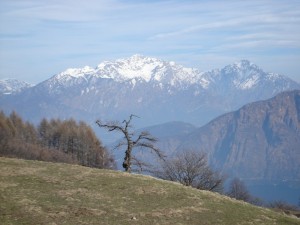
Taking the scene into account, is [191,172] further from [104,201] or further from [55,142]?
[55,142]

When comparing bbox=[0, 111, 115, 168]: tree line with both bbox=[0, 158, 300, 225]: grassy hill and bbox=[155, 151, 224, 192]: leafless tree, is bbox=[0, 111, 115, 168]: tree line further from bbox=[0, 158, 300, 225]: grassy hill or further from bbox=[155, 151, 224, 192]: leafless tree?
bbox=[0, 158, 300, 225]: grassy hill

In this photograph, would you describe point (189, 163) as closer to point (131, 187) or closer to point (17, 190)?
point (131, 187)

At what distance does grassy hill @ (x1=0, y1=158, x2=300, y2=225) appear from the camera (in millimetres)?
24859

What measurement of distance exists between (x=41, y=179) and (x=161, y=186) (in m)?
8.92

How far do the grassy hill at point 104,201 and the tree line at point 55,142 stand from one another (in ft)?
317

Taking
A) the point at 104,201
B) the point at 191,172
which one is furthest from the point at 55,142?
the point at 104,201

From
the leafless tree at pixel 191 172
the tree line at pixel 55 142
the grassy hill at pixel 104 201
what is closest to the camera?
the grassy hill at pixel 104 201

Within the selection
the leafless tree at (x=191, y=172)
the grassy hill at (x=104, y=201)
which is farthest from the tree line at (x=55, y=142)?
the grassy hill at (x=104, y=201)

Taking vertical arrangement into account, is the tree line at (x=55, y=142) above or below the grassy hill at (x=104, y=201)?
below

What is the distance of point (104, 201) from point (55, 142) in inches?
5192

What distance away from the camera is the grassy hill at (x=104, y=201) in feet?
81.6

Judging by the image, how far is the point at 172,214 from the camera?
26594mm

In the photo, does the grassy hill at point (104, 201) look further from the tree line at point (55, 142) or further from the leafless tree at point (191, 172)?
the tree line at point (55, 142)

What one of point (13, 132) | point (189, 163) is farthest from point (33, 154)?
point (189, 163)
